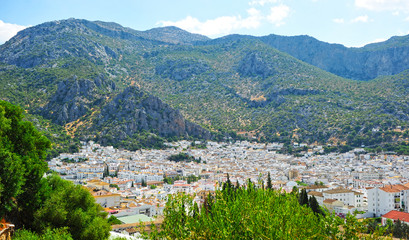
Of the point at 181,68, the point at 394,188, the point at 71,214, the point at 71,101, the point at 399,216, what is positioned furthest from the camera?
the point at 181,68

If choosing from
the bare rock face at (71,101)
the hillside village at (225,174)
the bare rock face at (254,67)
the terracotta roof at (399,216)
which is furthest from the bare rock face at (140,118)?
the terracotta roof at (399,216)

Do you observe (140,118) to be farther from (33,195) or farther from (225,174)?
(33,195)

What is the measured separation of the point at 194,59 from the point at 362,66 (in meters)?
83.0

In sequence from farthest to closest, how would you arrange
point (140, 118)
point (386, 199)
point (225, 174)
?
1. point (140, 118)
2. point (225, 174)
3. point (386, 199)

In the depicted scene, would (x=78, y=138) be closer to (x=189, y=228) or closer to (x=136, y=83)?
(x=136, y=83)

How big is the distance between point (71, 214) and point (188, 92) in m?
102

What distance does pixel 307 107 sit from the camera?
308 ft

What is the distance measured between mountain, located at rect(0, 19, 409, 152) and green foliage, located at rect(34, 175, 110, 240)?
216 feet

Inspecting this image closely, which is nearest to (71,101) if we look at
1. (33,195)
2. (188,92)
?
(188,92)

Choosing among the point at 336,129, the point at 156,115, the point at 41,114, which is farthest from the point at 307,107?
the point at 41,114

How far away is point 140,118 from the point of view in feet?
292

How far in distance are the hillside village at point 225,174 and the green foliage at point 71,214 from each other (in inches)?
474

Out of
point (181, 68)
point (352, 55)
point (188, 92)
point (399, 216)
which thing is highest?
point (352, 55)

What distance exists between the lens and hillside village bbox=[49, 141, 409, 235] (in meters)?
37.9
